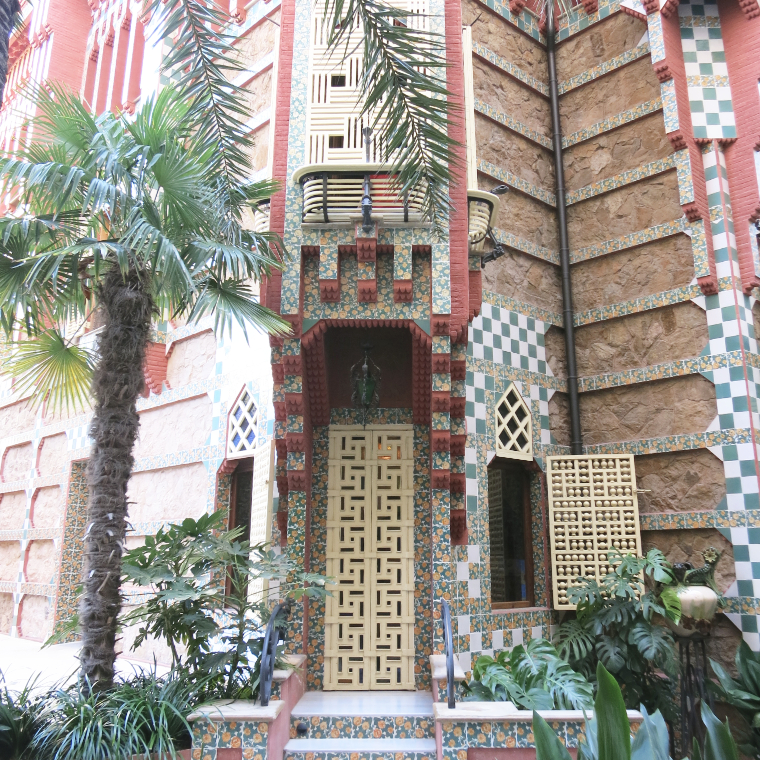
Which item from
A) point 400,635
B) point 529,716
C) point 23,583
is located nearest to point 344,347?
point 400,635

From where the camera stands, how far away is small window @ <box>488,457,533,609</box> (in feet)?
30.1

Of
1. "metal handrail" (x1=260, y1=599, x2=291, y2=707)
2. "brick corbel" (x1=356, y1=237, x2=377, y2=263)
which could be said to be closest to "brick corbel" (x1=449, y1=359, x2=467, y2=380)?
"brick corbel" (x1=356, y1=237, x2=377, y2=263)

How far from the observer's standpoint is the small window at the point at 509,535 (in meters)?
9.17

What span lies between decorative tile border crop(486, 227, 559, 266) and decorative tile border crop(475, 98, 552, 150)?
167 centimetres

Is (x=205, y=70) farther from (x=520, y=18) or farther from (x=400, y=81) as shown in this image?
(x=520, y=18)

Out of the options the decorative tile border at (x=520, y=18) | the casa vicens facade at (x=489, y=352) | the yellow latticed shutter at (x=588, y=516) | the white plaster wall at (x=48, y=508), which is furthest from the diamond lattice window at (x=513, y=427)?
the white plaster wall at (x=48, y=508)

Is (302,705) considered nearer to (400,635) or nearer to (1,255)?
(400,635)

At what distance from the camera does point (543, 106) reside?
1119 centimetres

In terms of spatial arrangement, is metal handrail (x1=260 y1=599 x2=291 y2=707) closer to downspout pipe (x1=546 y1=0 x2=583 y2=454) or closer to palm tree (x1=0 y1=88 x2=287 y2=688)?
palm tree (x1=0 y1=88 x2=287 y2=688)

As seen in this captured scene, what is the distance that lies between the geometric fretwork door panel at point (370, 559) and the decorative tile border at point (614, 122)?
592cm

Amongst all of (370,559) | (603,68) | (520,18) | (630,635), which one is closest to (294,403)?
(370,559)

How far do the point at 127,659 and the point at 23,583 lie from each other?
16.7 feet

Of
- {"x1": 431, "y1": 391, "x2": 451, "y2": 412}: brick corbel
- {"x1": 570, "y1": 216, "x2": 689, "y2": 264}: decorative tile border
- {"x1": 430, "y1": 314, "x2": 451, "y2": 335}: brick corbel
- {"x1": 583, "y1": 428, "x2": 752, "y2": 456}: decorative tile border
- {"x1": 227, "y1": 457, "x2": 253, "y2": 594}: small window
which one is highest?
{"x1": 570, "y1": 216, "x2": 689, "y2": 264}: decorative tile border

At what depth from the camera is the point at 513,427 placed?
9.60 m
